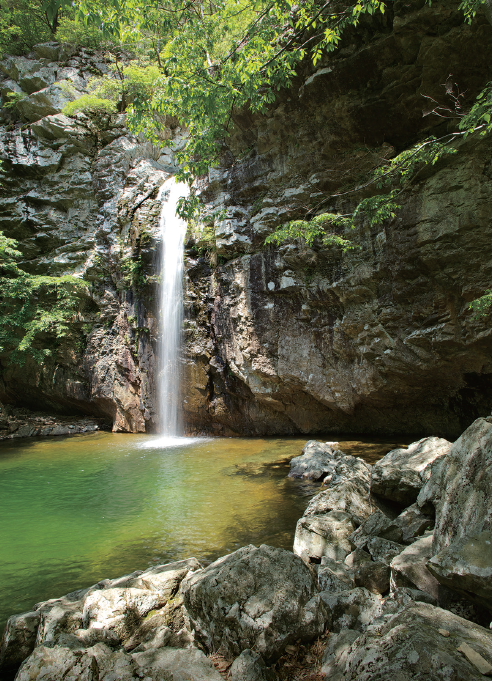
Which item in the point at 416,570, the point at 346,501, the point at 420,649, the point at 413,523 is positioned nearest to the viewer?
the point at 420,649

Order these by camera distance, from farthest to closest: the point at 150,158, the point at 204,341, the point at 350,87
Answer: the point at 150,158
the point at 204,341
the point at 350,87

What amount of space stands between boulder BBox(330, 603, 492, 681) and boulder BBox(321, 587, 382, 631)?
799 millimetres

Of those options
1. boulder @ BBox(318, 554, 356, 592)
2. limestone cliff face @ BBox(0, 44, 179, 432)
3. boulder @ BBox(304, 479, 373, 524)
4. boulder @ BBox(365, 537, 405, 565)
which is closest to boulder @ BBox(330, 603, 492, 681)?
boulder @ BBox(318, 554, 356, 592)

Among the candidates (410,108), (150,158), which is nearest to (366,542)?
(410,108)

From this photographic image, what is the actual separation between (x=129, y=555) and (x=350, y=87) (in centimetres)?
1079

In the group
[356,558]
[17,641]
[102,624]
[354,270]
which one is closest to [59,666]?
[102,624]

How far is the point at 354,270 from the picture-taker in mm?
9633

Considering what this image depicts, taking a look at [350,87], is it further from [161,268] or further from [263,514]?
[263,514]

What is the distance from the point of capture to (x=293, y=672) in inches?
88.1

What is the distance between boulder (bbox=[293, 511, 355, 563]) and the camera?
13.1 feet

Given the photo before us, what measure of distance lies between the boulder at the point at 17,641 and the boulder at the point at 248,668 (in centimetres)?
173

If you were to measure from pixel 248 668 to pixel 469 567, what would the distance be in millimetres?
1453

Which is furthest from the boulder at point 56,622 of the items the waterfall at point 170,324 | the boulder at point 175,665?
the waterfall at point 170,324

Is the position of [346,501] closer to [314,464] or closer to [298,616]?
[314,464]
